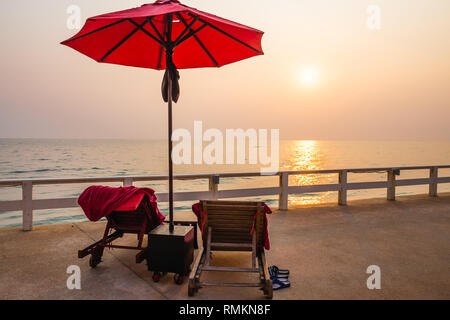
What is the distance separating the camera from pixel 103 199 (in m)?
3.08

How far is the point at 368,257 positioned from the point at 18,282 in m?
3.88

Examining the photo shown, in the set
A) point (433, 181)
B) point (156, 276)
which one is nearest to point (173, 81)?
point (156, 276)

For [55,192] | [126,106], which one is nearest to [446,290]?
[55,192]

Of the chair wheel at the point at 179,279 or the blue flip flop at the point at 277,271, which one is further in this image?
the blue flip flop at the point at 277,271

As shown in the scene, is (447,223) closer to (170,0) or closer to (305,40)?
(170,0)

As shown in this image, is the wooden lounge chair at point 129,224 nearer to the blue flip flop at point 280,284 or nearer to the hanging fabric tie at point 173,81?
the hanging fabric tie at point 173,81

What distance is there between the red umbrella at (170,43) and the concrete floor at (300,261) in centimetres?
94

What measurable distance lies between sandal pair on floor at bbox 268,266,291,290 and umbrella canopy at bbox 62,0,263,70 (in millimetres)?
2484

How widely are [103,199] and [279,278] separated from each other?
2096 mm

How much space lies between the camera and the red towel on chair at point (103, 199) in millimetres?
2988

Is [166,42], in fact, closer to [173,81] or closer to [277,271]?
[173,81]

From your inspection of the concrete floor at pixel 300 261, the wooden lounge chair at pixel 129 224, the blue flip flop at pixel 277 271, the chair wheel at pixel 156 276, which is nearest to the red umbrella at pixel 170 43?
the wooden lounge chair at pixel 129 224

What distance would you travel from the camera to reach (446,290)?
8.44 ft

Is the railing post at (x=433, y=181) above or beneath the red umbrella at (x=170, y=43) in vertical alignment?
beneath
